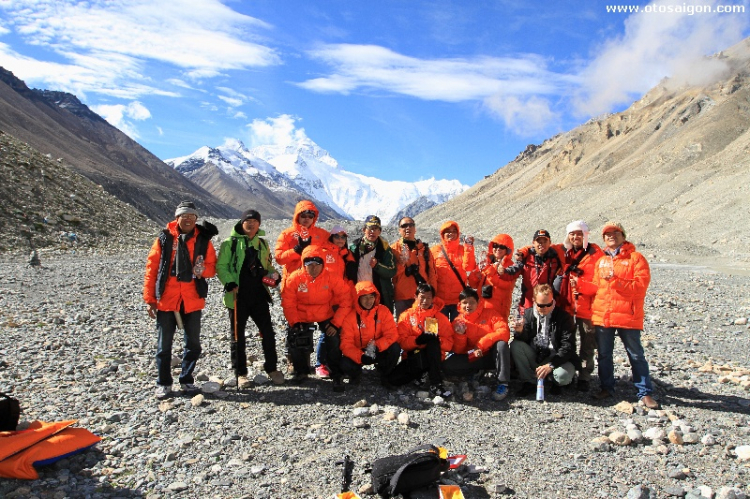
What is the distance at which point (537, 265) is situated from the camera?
758 centimetres

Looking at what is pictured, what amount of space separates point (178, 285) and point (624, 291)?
227 inches

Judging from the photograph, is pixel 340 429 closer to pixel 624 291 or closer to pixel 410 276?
pixel 410 276

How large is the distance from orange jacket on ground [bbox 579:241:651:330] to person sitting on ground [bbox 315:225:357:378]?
11.3 feet

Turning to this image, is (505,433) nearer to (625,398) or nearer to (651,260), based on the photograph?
(625,398)

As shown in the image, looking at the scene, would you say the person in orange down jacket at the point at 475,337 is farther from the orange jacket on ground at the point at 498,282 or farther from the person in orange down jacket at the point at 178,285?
the person in orange down jacket at the point at 178,285

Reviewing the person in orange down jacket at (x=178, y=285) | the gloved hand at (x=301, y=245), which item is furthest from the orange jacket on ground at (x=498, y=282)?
the person in orange down jacket at (x=178, y=285)

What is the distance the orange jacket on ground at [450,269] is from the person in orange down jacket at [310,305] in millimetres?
1687

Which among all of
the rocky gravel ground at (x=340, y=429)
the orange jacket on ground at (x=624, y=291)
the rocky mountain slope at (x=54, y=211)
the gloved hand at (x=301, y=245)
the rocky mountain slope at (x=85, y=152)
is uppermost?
the rocky mountain slope at (x=85, y=152)

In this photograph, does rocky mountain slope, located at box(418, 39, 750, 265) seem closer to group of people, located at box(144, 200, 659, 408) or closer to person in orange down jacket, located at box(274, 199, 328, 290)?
group of people, located at box(144, 200, 659, 408)

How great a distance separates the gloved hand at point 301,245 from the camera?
7.75 m

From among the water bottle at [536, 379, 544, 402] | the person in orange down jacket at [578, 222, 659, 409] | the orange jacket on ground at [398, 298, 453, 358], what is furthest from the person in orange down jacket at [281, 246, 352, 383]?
the person in orange down jacket at [578, 222, 659, 409]

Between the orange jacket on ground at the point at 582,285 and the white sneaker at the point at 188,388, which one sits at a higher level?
the orange jacket on ground at the point at 582,285

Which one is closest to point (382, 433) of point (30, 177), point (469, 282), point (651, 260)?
point (469, 282)

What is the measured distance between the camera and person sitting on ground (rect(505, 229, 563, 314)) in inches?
294
